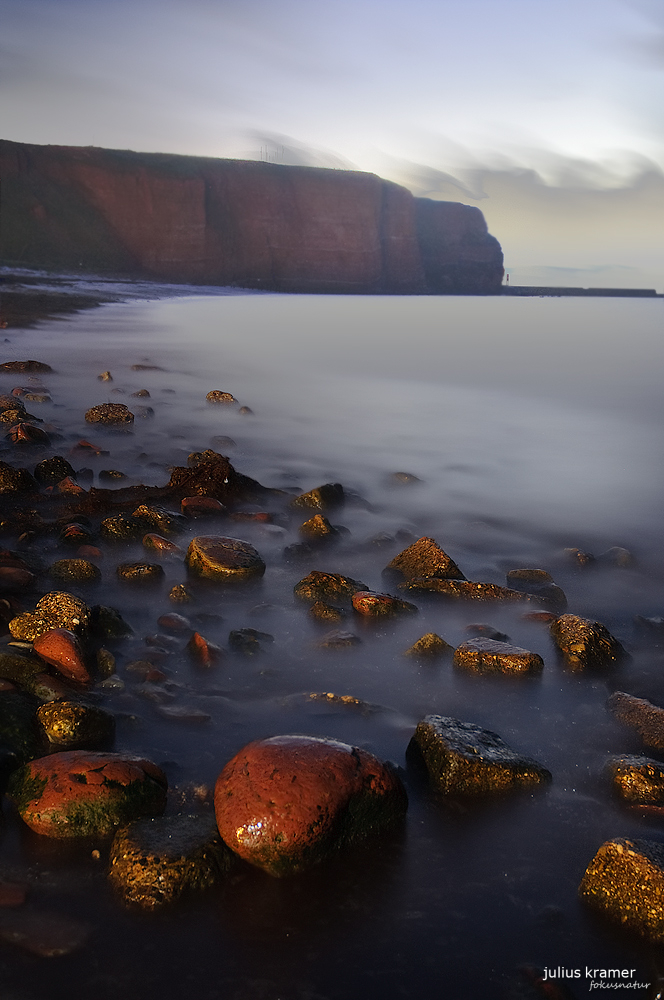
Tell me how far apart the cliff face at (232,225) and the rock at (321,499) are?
154 feet

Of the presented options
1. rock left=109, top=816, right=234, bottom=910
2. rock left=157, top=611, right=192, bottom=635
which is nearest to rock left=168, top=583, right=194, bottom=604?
rock left=157, top=611, right=192, bottom=635

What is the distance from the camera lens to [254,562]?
422cm

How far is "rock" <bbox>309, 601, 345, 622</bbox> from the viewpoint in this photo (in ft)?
12.2

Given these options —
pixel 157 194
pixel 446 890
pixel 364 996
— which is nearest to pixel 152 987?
pixel 364 996

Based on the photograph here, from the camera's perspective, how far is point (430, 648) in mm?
3457

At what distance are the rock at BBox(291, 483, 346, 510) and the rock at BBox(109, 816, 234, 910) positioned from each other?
11.4 ft

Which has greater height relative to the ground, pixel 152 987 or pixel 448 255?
pixel 448 255

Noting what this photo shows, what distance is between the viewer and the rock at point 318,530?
4.94m

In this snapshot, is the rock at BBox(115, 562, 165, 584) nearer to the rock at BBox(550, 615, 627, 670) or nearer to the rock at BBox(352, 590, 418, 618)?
the rock at BBox(352, 590, 418, 618)

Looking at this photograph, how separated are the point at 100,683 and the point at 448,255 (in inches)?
3420

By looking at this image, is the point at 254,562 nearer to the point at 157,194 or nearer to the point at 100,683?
the point at 100,683

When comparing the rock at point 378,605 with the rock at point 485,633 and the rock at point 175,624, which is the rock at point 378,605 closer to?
the rock at point 485,633

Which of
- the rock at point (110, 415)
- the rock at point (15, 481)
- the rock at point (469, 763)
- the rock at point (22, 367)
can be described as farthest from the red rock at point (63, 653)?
the rock at point (22, 367)

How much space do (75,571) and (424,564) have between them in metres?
1.92
